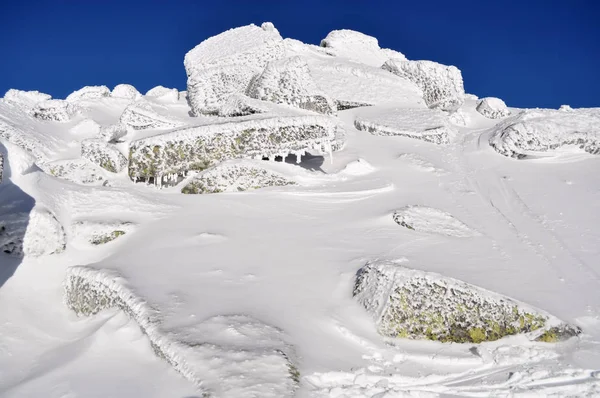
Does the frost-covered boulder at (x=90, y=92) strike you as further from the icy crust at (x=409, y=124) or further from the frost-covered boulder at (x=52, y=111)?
the icy crust at (x=409, y=124)

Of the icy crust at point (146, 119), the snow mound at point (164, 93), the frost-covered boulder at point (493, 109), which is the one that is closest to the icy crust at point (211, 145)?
the icy crust at point (146, 119)

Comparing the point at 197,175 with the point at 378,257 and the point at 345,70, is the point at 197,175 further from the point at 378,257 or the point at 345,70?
the point at 345,70

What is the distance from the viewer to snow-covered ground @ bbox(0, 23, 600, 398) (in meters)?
4.75

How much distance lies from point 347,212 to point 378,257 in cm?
244

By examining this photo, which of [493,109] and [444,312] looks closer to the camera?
[444,312]

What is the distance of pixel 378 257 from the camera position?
7418mm

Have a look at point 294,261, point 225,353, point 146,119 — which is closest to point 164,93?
point 146,119

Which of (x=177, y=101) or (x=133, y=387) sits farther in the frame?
(x=177, y=101)

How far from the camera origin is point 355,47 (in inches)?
1150

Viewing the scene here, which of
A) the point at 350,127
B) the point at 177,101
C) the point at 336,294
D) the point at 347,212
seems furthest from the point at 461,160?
the point at 177,101

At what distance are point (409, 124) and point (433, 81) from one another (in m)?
6.45

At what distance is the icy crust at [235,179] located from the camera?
10.8 m

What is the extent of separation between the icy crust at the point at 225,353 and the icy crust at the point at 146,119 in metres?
8.84

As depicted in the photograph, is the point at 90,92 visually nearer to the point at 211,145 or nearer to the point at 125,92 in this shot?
the point at 125,92
